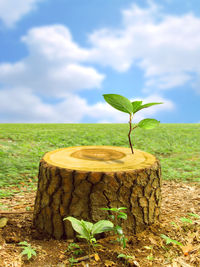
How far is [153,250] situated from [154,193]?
23.5 inches

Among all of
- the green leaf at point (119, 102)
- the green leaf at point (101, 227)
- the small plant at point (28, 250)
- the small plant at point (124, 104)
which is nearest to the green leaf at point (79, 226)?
the green leaf at point (101, 227)

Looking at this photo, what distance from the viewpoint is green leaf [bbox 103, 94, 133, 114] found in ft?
8.53

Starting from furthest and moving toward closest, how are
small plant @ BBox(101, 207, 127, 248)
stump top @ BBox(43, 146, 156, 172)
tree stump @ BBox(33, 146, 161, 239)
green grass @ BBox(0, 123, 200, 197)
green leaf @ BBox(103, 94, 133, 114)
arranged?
green grass @ BBox(0, 123, 200, 197)
green leaf @ BBox(103, 94, 133, 114)
stump top @ BBox(43, 146, 156, 172)
tree stump @ BBox(33, 146, 161, 239)
small plant @ BBox(101, 207, 127, 248)

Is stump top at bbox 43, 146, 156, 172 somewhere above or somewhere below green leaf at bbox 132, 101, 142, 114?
below

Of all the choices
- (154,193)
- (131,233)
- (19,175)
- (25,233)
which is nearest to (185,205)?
(154,193)

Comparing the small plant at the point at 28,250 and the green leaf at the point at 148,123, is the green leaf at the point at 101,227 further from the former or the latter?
the green leaf at the point at 148,123

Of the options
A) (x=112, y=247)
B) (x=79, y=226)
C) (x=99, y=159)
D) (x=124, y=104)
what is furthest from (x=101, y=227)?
(x=124, y=104)

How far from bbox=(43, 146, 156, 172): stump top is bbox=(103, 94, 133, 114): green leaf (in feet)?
1.90

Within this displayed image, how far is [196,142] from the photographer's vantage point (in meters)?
10.3

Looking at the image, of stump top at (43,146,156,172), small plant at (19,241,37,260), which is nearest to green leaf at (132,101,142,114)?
stump top at (43,146,156,172)

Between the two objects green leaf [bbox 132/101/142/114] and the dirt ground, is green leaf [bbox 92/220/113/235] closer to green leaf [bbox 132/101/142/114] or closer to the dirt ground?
the dirt ground

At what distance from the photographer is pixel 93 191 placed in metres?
2.26

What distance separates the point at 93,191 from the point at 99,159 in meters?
0.54

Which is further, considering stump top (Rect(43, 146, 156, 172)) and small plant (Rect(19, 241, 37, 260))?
stump top (Rect(43, 146, 156, 172))
